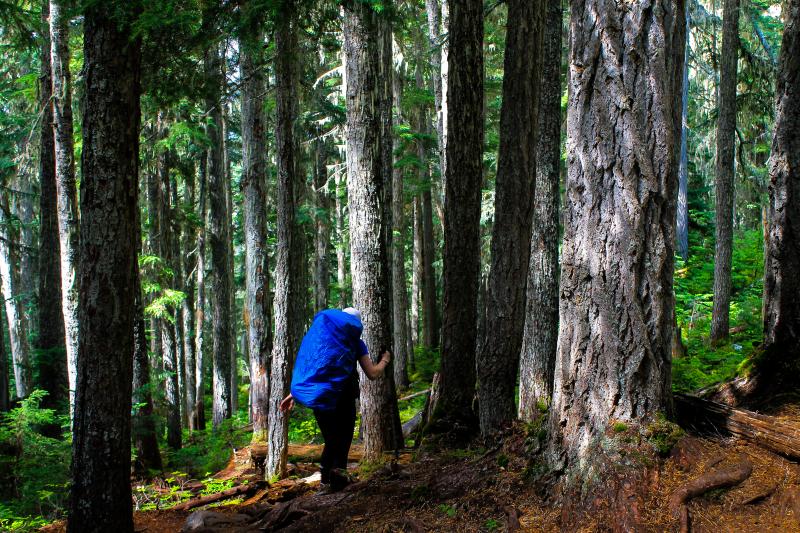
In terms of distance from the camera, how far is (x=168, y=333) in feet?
58.9

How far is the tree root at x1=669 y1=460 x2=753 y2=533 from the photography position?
338 cm

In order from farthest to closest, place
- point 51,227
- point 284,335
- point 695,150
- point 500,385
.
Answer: point 695,150, point 51,227, point 284,335, point 500,385

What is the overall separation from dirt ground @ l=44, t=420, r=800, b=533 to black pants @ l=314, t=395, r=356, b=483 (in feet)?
2.11

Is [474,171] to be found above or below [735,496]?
above

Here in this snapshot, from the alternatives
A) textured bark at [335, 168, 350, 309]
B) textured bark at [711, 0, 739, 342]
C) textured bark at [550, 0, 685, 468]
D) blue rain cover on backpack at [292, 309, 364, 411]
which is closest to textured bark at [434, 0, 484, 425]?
blue rain cover on backpack at [292, 309, 364, 411]

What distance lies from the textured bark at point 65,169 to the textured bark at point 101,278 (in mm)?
4736

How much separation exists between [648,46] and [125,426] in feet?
17.4

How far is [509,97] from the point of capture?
24.5 feet

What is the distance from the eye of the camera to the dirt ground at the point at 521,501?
3.38 m

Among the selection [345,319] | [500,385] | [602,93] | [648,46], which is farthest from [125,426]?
[648,46]

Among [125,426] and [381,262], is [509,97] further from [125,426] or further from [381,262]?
[125,426]

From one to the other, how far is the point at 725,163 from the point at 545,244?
8657mm

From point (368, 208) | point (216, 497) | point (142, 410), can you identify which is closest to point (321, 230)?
point (142, 410)

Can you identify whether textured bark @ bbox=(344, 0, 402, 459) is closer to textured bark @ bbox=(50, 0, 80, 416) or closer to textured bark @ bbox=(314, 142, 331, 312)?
textured bark @ bbox=(50, 0, 80, 416)
